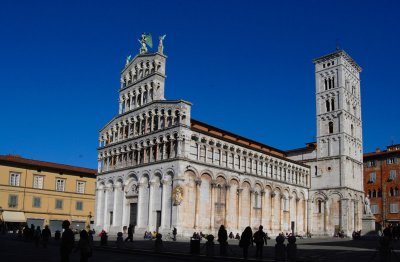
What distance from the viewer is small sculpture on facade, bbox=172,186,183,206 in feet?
134

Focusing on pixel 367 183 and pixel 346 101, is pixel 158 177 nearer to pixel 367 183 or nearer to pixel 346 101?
pixel 346 101

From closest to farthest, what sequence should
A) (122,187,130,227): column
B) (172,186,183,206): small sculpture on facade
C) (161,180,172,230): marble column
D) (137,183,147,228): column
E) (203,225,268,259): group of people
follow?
(203,225,268,259): group of people → (172,186,183,206): small sculpture on facade → (161,180,172,230): marble column → (137,183,147,228): column → (122,187,130,227): column

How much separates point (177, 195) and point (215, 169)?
248 inches

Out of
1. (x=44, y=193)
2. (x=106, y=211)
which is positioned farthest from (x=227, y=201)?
(x=44, y=193)

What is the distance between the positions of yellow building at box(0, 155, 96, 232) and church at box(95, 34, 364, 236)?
925 centimetres

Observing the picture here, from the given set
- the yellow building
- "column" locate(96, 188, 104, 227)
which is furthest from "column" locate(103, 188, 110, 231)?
the yellow building

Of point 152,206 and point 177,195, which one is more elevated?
point 177,195

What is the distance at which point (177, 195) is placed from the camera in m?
41.1

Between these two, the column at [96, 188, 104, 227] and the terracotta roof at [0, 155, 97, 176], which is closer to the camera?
the column at [96, 188, 104, 227]

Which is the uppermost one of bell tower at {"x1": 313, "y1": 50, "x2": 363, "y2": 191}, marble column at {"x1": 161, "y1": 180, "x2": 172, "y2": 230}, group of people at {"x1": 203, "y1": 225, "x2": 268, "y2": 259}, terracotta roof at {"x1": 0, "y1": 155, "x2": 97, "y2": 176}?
bell tower at {"x1": 313, "y1": 50, "x2": 363, "y2": 191}

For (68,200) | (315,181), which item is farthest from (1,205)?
(315,181)

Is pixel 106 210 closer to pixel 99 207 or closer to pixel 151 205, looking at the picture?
pixel 99 207

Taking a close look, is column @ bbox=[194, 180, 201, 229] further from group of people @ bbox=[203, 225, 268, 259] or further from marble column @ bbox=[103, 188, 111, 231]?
group of people @ bbox=[203, 225, 268, 259]

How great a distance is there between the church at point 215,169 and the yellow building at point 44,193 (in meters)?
9.25
